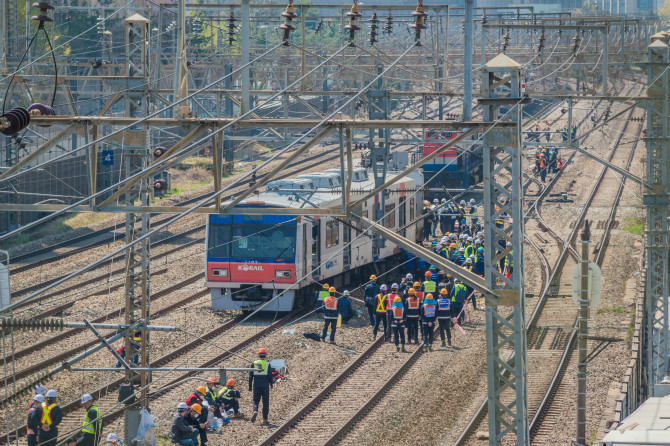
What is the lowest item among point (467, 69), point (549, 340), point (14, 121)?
point (549, 340)

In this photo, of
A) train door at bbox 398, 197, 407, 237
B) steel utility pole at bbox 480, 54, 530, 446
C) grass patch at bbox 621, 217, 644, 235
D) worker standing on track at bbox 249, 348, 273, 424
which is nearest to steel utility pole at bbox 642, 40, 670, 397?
worker standing on track at bbox 249, 348, 273, 424

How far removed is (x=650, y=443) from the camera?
1284cm

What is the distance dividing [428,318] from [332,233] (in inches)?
184

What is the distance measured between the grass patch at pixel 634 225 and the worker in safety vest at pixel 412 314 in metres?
17.0

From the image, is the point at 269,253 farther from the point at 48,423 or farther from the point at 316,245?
the point at 48,423

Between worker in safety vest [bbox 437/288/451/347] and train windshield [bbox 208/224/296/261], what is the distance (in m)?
3.83

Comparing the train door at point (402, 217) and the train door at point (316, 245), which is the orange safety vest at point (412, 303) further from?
the train door at point (402, 217)

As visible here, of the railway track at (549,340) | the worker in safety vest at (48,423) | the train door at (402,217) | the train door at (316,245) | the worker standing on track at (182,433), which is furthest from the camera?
the train door at (402,217)

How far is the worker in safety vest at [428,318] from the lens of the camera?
22.9m

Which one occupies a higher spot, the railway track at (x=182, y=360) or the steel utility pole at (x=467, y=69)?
the steel utility pole at (x=467, y=69)

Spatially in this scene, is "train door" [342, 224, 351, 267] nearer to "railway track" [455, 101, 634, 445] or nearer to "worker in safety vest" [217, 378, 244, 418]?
"railway track" [455, 101, 634, 445]

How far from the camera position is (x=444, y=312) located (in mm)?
23016

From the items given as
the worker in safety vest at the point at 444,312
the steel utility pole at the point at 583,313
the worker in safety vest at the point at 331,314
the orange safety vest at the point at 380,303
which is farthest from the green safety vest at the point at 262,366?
the orange safety vest at the point at 380,303

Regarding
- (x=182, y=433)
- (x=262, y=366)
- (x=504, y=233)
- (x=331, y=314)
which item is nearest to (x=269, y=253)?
(x=331, y=314)
